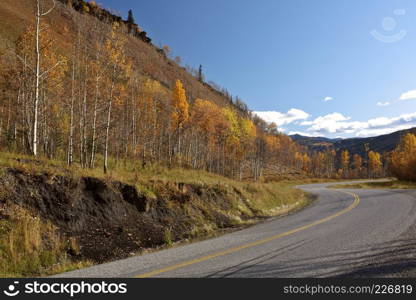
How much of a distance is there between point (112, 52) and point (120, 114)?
18.2m

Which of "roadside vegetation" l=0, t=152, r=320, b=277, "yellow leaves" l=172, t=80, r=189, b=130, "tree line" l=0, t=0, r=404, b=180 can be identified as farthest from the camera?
"yellow leaves" l=172, t=80, r=189, b=130

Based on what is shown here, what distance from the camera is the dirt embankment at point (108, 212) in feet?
26.0

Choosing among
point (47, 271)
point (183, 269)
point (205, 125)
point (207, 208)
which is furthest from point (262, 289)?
point (205, 125)

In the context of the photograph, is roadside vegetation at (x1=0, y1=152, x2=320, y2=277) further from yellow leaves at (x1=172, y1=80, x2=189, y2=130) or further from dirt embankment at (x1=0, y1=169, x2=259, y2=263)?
yellow leaves at (x1=172, y1=80, x2=189, y2=130)

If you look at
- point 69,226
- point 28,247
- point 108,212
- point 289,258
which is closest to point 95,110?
point 108,212

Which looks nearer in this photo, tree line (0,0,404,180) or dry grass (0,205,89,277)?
dry grass (0,205,89,277)

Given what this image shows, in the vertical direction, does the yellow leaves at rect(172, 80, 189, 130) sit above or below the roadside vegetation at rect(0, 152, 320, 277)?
above

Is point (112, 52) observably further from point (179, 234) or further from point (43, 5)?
point (179, 234)

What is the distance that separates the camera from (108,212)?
9625 millimetres

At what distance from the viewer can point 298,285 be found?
4.27 meters

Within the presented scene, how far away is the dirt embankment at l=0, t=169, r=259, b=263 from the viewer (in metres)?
7.94

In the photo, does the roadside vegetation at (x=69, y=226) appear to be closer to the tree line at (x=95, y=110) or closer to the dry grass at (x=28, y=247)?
the dry grass at (x=28, y=247)

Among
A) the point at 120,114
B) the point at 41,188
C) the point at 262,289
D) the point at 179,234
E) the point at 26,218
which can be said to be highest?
the point at 120,114

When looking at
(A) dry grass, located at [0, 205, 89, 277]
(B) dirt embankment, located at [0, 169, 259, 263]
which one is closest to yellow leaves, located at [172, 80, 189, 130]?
(B) dirt embankment, located at [0, 169, 259, 263]
